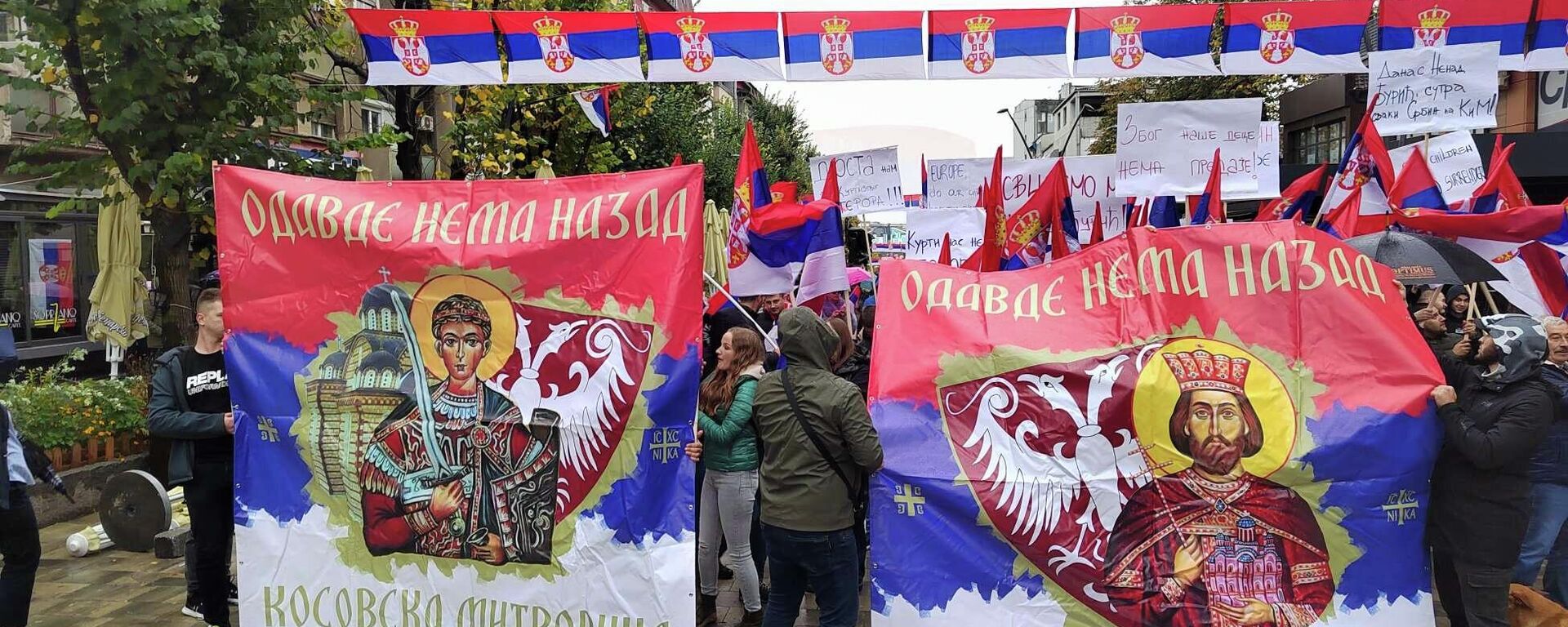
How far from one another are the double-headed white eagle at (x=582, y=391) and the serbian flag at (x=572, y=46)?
4828mm

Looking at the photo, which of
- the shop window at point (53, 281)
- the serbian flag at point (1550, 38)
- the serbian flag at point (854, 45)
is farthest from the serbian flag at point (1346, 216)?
the shop window at point (53, 281)

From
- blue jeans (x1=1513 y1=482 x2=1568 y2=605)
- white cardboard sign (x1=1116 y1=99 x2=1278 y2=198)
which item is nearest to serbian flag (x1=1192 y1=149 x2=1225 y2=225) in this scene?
white cardboard sign (x1=1116 y1=99 x2=1278 y2=198)

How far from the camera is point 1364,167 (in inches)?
279

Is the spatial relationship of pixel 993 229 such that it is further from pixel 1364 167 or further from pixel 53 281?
pixel 53 281

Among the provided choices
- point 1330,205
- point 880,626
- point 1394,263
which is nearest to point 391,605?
point 880,626

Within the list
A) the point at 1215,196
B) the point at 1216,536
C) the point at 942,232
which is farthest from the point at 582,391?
the point at 942,232

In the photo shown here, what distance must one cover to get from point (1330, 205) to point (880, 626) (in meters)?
5.16

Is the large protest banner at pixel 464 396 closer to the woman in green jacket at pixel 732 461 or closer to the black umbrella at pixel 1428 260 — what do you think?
the woman in green jacket at pixel 732 461

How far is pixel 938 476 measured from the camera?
400cm

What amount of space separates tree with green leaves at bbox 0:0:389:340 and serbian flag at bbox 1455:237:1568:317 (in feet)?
26.7

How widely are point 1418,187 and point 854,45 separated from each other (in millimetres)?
4421

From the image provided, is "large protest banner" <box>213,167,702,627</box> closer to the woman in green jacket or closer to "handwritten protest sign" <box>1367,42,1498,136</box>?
the woman in green jacket

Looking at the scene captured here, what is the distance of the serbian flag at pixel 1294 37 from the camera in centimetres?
798

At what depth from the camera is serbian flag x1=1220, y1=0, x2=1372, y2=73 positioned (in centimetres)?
798
